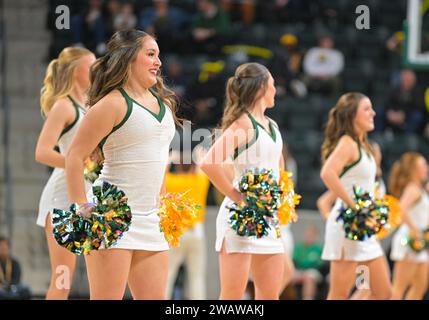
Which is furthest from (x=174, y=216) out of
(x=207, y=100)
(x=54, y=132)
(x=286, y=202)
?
(x=207, y=100)

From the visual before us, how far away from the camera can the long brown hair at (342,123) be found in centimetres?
653

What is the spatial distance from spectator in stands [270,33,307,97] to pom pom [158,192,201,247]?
6291 millimetres

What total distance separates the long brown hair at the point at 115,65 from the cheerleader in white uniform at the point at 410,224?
13.7 feet

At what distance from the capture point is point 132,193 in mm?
4836

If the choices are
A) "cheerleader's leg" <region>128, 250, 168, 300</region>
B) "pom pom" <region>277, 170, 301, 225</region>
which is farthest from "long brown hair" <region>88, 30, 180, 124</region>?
"pom pom" <region>277, 170, 301, 225</region>

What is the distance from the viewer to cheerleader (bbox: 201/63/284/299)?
18.5ft

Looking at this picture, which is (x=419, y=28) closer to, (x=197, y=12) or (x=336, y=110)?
(x=197, y=12)

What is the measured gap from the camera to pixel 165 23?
39.2 feet

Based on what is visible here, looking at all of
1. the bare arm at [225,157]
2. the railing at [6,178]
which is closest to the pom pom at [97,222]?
the bare arm at [225,157]

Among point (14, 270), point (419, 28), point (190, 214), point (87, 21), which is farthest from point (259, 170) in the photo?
point (87, 21)

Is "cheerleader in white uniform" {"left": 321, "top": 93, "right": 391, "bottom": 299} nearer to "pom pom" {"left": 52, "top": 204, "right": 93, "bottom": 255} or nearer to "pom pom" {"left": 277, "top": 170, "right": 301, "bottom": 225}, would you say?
"pom pom" {"left": 277, "top": 170, "right": 301, "bottom": 225}

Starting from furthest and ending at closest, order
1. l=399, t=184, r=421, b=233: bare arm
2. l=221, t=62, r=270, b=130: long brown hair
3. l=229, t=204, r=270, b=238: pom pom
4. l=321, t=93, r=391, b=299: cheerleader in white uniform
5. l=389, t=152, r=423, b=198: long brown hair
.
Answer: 1. l=389, t=152, r=423, b=198: long brown hair
2. l=399, t=184, r=421, b=233: bare arm
3. l=321, t=93, r=391, b=299: cheerleader in white uniform
4. l=221, t=62, r=270, b=130: long brown hair
5. l=229, t=204, r=270, b=238: pom pom

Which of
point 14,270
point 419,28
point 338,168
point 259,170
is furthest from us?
point 419,28
